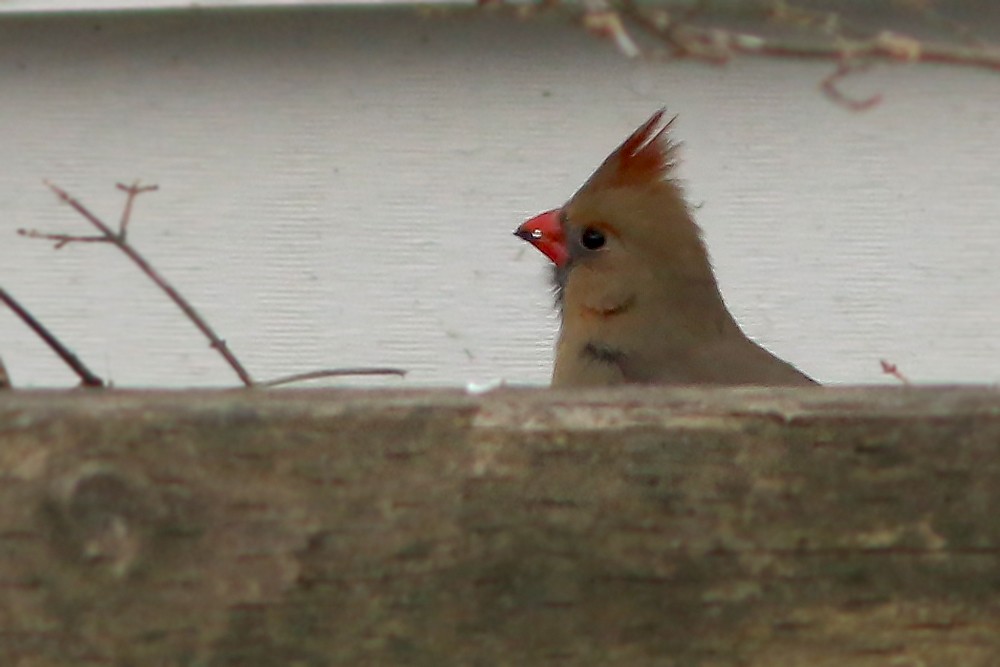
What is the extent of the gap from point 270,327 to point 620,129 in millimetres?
684

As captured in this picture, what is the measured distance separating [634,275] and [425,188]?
451mm

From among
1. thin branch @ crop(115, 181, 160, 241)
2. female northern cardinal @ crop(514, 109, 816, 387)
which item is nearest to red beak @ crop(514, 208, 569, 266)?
female northern cardinal @ crop(514, 109, 816, 387)

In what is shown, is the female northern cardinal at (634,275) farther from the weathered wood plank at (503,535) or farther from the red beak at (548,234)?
the weathered wood plank at (503,535)

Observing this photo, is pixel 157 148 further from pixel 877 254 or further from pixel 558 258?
pixel 877 254

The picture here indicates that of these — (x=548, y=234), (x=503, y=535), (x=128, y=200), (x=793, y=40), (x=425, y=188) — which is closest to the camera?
(x=503, y=535)

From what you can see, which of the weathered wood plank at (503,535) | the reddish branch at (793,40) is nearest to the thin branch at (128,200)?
the reddish branch at (793,40)

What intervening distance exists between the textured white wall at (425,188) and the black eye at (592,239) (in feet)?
0.80

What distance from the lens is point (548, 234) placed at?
2.36 metres

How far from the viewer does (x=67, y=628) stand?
71cm

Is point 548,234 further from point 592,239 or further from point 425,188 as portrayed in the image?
point 425,188

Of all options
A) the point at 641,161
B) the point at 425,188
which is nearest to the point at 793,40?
the point at 641,161

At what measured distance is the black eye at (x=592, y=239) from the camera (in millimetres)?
2354

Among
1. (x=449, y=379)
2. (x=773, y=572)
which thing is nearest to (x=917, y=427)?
(x=773, y=572)

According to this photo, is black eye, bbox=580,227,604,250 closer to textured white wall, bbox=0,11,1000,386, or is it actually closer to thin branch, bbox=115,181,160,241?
textured white wall, bbox=0,11,1000,386
